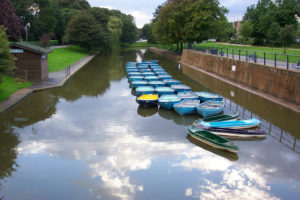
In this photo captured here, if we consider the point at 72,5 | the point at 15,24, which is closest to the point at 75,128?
the point at 15,24

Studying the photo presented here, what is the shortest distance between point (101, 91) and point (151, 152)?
1519 centimetres

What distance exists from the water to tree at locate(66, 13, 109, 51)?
4699 cm

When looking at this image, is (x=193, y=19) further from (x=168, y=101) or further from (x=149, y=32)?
(x=149, y=32)

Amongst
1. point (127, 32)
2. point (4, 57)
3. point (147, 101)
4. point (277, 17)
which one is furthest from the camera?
point (127, 32)

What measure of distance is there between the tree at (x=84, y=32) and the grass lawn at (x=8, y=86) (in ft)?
130

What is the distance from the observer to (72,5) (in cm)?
10444

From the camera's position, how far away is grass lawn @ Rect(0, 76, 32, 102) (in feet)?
69.0

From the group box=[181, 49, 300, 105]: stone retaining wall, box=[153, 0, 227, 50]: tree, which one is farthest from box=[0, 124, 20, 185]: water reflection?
box=[153, 0, 227, 50]: tree

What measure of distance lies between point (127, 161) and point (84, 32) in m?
56.1

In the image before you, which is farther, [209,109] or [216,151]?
[209,109]

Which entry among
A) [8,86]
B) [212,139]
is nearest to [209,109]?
[212,139]

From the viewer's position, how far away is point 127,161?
12.6 metres

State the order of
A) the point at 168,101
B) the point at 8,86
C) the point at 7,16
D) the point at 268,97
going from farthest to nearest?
the point at 7,16 → the point at 8,86 → the point at 268,97 → the point at 168,101

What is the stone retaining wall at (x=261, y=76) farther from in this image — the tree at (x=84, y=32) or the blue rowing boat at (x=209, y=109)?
the tree at (x=84, y=32)
